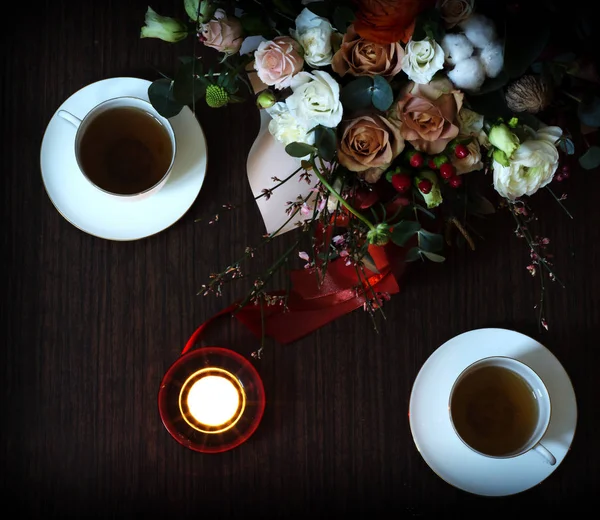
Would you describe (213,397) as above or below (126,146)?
below

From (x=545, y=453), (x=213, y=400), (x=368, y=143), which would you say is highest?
(x=368, y=143)

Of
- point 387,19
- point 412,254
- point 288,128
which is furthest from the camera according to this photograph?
point 412,254

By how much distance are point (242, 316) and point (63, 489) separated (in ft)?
1.16

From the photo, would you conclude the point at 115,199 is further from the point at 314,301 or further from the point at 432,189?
the point at 432,189

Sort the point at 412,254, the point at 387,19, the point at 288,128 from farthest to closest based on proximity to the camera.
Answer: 1. the point at 412,254
2. the point at 288,128
3. the point at 387,19

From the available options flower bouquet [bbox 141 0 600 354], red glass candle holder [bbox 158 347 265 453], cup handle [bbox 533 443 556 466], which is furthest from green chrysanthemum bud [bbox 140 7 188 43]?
cup handle [bbox 533 443 556 466]

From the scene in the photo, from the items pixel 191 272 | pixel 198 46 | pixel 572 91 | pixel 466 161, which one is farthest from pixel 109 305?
pixel 572 91

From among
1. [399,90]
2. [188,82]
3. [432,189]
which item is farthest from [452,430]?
[188,82]

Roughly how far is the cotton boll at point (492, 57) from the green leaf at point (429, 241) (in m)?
0.20

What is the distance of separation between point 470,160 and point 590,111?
155 millimetres

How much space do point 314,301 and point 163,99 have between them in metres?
0.34

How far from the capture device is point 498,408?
902 mm

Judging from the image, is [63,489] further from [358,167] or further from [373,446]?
[358,167]

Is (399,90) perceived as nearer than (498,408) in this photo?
Yes
